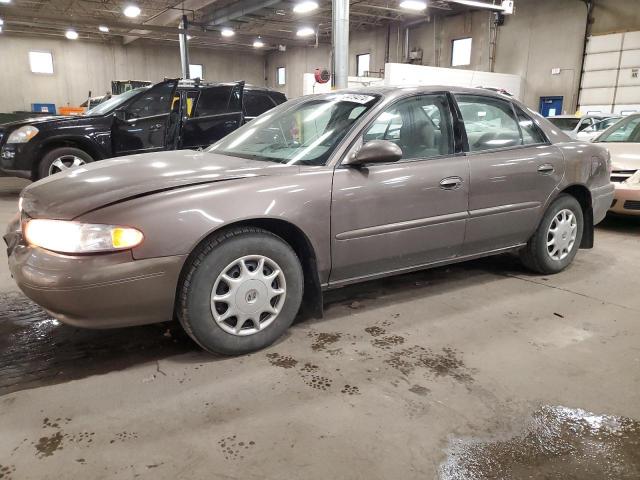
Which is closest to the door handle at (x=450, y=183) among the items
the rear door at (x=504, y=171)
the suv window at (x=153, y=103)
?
the rear door at (x=504, y=171)

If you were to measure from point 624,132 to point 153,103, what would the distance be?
6.33m

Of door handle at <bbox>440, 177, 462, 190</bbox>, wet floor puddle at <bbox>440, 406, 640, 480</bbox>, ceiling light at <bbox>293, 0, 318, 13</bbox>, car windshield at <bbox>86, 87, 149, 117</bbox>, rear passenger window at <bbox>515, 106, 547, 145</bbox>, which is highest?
ceiling light at <bbox>293, 0, 318, 13</bbox>

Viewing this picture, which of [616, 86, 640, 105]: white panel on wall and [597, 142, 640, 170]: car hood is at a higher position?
[616, 86, 640, 105]: white panel on wall

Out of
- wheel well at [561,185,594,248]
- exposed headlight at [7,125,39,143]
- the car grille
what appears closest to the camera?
wheel well at [561,185,594,248]

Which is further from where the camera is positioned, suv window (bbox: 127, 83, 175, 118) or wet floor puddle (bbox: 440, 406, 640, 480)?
suv window (bbox: 127, 83, 175, 118)

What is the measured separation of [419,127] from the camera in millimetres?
3057

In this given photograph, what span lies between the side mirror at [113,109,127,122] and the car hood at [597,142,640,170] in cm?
615

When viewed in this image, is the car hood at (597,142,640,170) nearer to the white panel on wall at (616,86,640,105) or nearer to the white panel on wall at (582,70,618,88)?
the white panel on wall at (616,86,640,105)

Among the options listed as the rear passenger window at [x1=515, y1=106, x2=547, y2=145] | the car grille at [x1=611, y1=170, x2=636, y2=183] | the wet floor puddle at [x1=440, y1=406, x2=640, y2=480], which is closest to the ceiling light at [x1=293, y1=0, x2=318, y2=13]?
the car grille at [x1=611, y1=170, x2=636, y2=183]

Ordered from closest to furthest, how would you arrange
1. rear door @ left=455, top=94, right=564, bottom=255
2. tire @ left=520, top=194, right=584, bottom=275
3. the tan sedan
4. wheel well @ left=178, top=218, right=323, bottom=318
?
wheel well @ left=178, top=218, right=323, bottom=318 → rear door @ left=455, top=94, right=564, bottom=255 → tire @ left=520, top=194, right=584, bottom=275 → the tan sedan

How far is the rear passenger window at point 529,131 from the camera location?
11.5 feet

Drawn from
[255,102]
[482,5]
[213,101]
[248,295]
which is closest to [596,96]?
[482,5]

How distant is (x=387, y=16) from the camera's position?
18.7 meters

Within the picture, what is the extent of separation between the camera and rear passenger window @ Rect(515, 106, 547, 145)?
3.51 meters
